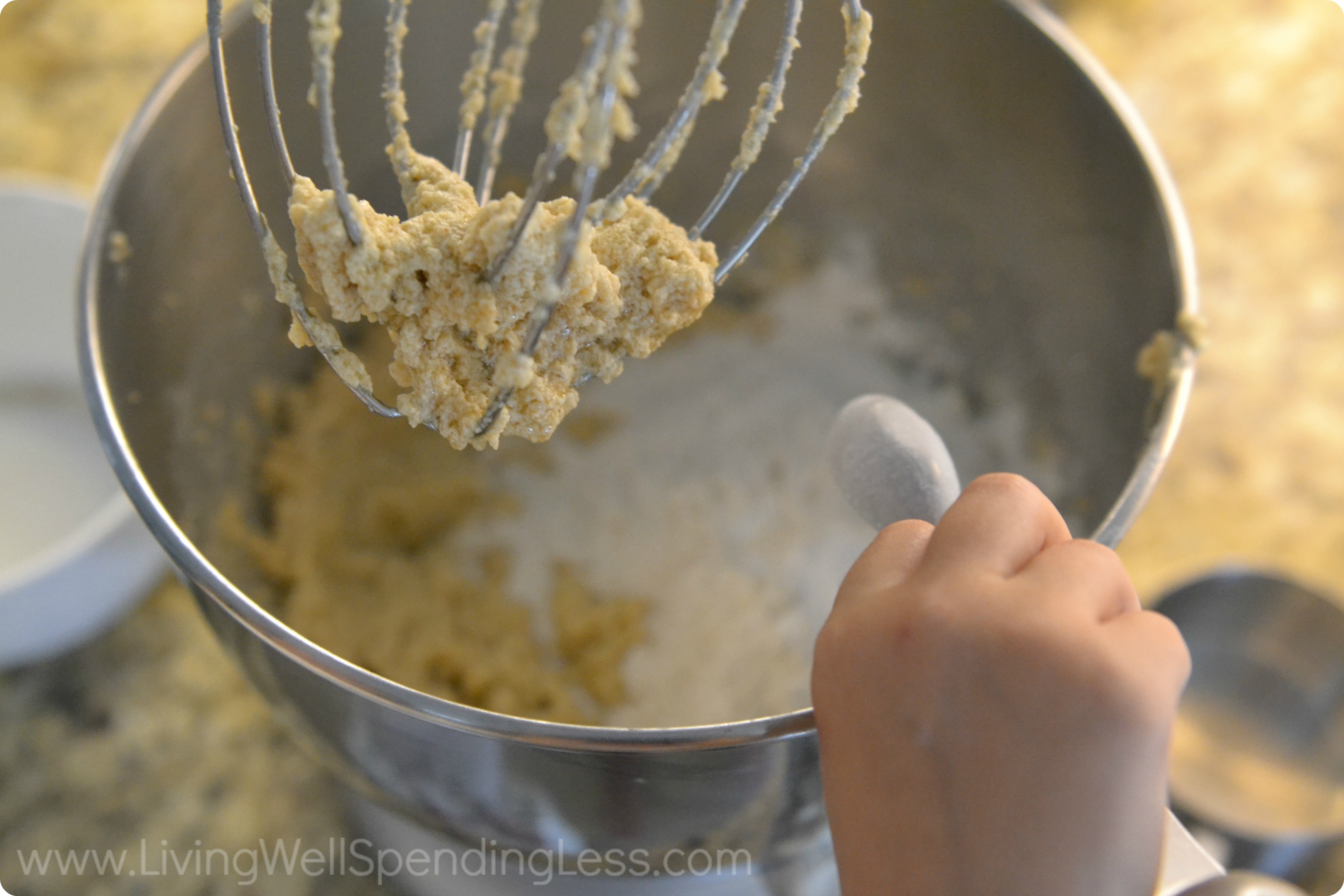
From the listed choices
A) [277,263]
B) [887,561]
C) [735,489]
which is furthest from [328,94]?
[735,489]

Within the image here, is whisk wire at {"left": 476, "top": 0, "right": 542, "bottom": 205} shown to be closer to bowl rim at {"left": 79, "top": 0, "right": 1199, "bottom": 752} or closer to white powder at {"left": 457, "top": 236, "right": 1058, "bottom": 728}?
Answer: bowl rim at {"left": 79, "top": 0, "right": 1199, "bottom": 752}

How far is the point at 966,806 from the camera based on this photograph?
0.29 meters

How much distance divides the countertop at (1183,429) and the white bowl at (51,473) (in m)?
0.05

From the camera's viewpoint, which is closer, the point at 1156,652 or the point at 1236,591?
the point at 1156,652

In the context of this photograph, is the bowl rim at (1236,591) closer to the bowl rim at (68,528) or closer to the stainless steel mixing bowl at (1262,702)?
the stainless steel mixing bowl at (1262,702)

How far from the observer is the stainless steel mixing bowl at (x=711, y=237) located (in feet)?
1.16

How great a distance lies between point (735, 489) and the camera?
0.67 m

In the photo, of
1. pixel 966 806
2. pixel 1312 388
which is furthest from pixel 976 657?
pixel 1312 388

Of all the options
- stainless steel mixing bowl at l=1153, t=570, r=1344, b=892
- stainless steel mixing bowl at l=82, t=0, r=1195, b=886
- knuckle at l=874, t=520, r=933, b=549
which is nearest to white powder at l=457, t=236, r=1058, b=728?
stainless steel mixing bowl at l=82, t=0, r=1195, b=886

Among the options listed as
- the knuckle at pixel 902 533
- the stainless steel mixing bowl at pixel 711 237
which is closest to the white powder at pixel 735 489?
the stainless steel mixing bowl at pixel 711 237

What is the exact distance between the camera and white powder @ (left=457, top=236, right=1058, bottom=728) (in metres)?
0.59

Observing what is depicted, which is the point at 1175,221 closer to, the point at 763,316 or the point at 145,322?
the point at 763,316

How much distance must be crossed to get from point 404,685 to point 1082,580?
0.86ft

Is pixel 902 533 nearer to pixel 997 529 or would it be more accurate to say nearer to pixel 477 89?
pixel 997 529
